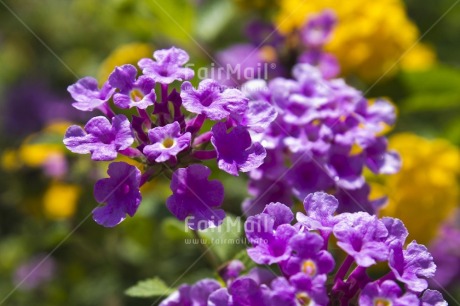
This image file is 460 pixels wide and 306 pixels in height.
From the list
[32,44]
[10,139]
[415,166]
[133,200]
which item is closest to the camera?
[133,200]

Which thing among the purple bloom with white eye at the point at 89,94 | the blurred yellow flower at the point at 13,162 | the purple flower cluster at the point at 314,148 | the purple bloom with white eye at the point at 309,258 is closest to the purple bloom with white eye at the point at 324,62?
the purple flower cluster at the point at 314,148

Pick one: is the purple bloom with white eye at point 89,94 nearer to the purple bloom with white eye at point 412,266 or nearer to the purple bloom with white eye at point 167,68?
the purple bloom with white eye at point 167,68

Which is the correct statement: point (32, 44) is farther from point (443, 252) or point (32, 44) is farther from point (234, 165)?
point (234, 165)

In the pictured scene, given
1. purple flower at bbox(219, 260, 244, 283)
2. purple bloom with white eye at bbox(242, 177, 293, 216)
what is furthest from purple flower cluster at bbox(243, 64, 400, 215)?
purple flower at bbox(219, 260, 244, 283)

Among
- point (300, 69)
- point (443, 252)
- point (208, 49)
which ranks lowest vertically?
point (443, 252)

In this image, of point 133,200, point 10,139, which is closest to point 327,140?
point 133,200

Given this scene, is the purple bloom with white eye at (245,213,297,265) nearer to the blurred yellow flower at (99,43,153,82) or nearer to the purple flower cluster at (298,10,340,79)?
the purple flower cluster at (298,10,340,79)
